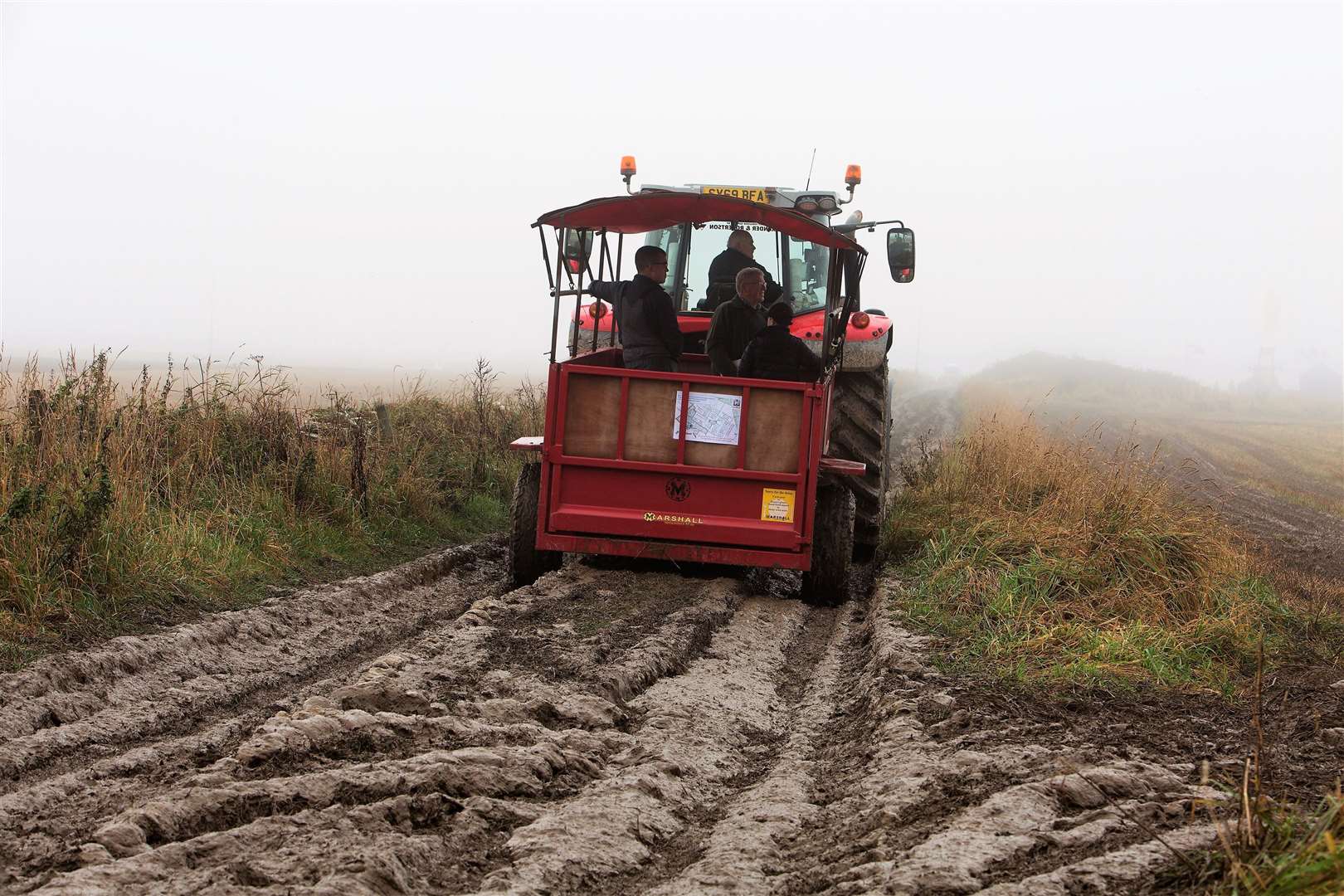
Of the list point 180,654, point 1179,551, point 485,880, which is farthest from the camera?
point 1179,551

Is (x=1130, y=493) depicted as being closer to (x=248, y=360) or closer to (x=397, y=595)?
(x=397, y=595)

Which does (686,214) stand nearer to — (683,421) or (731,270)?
(683,421)

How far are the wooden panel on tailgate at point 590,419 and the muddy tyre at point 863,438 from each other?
226 cm

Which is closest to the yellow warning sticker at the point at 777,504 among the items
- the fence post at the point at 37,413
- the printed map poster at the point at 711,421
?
the printed map poster at the point at 711,421

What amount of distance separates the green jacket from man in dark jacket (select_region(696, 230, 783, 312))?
85 cm

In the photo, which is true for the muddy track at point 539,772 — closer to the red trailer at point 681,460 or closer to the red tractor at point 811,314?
A: the red trailer at point 681,460

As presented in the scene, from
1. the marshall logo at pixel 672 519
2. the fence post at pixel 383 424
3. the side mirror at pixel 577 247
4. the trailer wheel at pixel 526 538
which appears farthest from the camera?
the fence post at pixel 383 424

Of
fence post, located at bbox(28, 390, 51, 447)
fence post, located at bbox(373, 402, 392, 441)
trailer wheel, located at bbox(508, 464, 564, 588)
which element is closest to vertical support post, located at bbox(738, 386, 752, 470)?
trailer wheel, located at bbox(508, 464, 564, 588)

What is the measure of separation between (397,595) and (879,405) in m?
3.72

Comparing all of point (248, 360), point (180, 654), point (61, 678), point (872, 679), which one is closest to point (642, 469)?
point (872, 679)

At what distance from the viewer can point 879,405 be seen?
8.92 metres

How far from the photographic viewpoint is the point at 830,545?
7426 mm

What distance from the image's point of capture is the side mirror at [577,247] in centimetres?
773

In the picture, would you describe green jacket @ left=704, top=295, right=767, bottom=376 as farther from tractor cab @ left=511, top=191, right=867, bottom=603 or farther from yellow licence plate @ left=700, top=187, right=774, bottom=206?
yellow licence plate @ left=700, top=187, right=774, bottom=206
